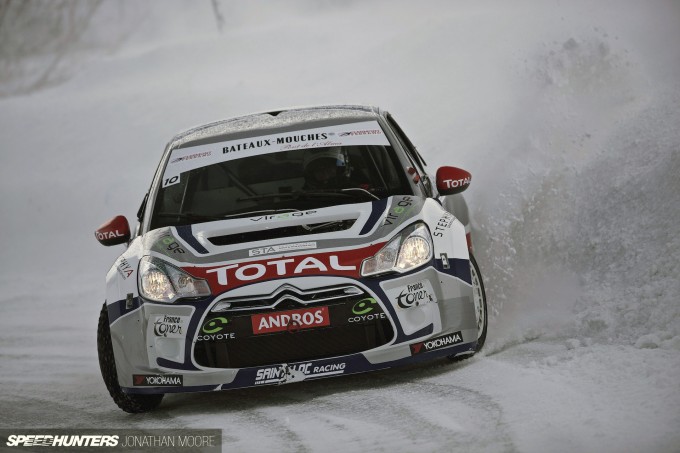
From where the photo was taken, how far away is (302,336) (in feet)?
20.0

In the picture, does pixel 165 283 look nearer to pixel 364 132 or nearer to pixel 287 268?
pixel 287 268

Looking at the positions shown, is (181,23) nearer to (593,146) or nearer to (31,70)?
(31,70)

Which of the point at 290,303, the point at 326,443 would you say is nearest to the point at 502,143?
the point at 290,303

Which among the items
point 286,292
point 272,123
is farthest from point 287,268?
point 272,123

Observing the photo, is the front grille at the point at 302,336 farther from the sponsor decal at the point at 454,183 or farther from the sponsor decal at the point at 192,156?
the sponsor decal at the point at 192,156

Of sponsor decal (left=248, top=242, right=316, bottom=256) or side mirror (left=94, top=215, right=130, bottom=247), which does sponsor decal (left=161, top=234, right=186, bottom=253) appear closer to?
sponsor decal (left=248, top=242, right=316, bottom=256)

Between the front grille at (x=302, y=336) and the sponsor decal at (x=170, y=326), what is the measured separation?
101mm

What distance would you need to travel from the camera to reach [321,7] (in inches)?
1417

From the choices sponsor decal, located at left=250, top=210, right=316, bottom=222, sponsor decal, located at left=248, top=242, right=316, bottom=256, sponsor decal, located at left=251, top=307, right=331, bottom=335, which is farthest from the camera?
sponsor decal, located at left=250, top=210, right=316, bottom=222

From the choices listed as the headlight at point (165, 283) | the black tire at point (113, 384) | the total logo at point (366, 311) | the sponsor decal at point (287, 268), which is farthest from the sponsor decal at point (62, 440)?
the total logo at point (366, 311)

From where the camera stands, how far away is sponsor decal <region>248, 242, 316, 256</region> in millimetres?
6293

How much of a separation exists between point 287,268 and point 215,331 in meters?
0.44
